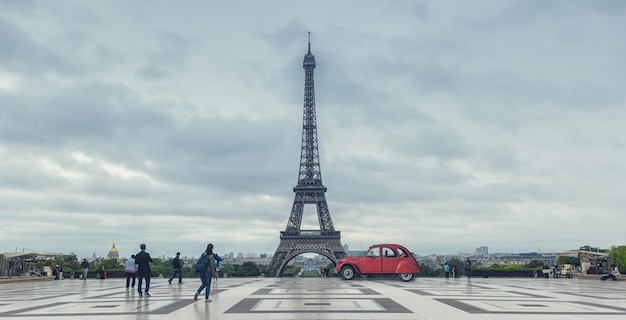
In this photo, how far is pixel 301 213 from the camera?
85938mm

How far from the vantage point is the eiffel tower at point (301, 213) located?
256 feet

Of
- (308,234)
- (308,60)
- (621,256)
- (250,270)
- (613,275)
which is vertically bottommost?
(250,270)

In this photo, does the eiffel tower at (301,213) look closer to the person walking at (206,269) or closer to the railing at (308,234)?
the railing at (308,234)

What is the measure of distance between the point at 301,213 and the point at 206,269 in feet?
235

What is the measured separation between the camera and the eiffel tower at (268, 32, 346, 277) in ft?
256

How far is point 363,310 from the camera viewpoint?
11.5 meters

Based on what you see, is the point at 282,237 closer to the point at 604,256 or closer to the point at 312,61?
the point at 312,61

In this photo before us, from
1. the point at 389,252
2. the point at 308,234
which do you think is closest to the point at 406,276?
the point at 389,252

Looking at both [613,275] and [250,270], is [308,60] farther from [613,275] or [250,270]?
[613,275]

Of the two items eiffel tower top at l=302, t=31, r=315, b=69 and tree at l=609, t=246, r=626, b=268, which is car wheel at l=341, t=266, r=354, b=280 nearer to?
tree at l=609, t=246, r=626, b=268

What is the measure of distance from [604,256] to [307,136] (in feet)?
201

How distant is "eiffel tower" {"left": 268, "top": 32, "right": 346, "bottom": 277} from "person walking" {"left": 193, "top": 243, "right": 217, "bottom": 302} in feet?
200

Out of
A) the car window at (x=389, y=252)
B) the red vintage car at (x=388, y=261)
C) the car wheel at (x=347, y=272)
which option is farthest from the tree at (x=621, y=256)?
the car wheel at (x=347, y=272)

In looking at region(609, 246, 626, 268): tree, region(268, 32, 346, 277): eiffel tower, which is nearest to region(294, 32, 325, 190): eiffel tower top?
region(268, 32, 346, 277): eiffel tower
